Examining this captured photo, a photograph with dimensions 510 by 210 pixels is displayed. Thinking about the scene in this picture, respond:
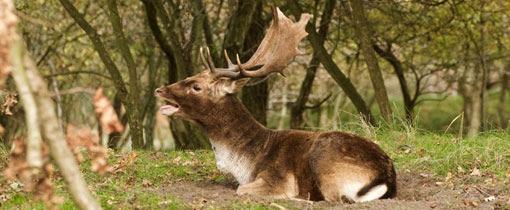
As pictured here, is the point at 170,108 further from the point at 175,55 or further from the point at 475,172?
the point at 175,55

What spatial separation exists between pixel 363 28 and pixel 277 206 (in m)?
5.66

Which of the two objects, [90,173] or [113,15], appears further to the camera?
[113,15]

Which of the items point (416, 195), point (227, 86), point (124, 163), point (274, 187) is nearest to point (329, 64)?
point (227, 86)

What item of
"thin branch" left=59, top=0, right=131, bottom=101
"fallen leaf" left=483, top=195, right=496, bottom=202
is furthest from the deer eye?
"thin branch" left=59, top=0, right=131, bottom=101

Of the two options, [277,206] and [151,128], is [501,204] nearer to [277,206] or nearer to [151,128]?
[277,206]

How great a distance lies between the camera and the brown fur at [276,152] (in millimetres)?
7562

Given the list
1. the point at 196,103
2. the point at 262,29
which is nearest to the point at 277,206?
the point at 196,103

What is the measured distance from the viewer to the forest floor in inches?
282

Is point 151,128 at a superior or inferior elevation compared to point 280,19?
inferior

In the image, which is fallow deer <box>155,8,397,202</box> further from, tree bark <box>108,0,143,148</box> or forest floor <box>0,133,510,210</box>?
tree bark <box>108,0,143,148</box>

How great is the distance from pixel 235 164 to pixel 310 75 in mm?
7793

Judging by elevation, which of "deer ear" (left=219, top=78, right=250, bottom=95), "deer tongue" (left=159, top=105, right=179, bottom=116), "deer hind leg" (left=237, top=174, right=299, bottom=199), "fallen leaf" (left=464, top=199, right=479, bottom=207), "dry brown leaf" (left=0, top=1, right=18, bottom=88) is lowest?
"fallen leaf" (left=464, top=199, right=479, bottom=207)

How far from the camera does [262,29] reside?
1498 cm

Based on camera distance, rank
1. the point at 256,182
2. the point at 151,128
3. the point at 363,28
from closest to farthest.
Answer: the point at 256,182, the point at 363,28, the point at 151,128
